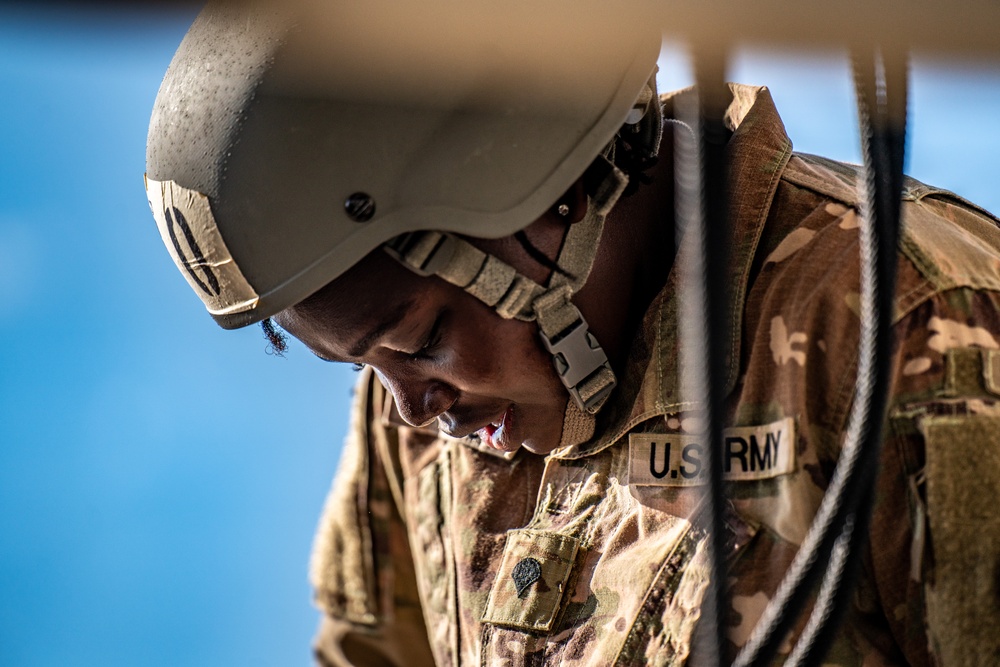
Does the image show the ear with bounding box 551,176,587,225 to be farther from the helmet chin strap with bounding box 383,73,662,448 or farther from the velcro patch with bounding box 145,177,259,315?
the velcro patch with bounding box 145,177,259,315

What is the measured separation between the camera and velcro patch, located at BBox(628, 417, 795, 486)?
1425mm

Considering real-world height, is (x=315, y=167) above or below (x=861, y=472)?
above

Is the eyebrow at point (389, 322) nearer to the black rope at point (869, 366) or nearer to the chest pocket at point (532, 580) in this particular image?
the chest pocket at point (532, 580)

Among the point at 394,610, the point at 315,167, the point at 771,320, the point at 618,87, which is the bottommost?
the point at 394,610

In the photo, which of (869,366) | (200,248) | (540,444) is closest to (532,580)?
(540,444)

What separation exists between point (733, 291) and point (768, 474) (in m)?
0.25

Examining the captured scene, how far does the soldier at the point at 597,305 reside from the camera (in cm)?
133

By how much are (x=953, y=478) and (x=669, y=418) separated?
43 cm

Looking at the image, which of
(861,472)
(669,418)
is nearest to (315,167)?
(669,418)

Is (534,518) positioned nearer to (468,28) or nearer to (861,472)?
(861,472)

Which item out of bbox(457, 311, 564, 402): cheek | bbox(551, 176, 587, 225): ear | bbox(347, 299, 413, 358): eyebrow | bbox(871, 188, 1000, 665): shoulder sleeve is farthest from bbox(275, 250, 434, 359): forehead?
bbox(871, 188, 1000, 665): shoulder sleeve

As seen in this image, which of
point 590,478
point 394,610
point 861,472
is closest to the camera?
point 861,472

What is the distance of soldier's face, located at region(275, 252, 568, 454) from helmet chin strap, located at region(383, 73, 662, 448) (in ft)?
0.08

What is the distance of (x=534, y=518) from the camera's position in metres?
1.83
